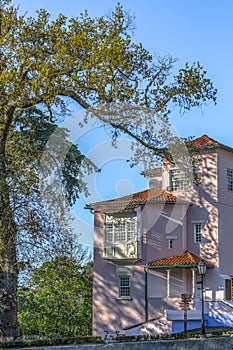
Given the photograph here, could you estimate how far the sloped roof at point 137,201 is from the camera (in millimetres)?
34528

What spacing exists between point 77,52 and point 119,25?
170 centimetres

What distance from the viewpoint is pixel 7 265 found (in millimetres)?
19031

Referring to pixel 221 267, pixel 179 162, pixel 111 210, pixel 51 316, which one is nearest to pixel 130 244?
pixel 111 210

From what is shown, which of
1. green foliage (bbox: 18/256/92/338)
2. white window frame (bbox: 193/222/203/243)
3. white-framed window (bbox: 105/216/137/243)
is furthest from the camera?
green foliage (bbox: 18/256/92/338)

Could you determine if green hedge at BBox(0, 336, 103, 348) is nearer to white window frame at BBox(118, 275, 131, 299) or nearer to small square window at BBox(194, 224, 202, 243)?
small square window at BBox(194, 224, 202, 243)

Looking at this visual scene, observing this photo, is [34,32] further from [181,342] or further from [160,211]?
[160,211]

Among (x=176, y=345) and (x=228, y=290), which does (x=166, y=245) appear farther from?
(x=176, y=345)

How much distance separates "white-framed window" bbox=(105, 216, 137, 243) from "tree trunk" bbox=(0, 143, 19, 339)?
15714 millimetres

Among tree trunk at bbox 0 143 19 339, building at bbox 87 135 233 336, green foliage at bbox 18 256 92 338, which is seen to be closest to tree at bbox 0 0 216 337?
tree trunk at bbox 0 143 19 339

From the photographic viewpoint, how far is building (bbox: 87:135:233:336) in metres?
33.2

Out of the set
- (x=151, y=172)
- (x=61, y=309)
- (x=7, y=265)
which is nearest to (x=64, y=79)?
(x=7, y=265)

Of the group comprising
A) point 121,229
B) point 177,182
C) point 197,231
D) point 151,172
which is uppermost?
point 177,182

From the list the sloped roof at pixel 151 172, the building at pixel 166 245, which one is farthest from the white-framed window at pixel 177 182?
the sloped roof at pixel 151 172

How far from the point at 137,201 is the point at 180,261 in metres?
4.13
